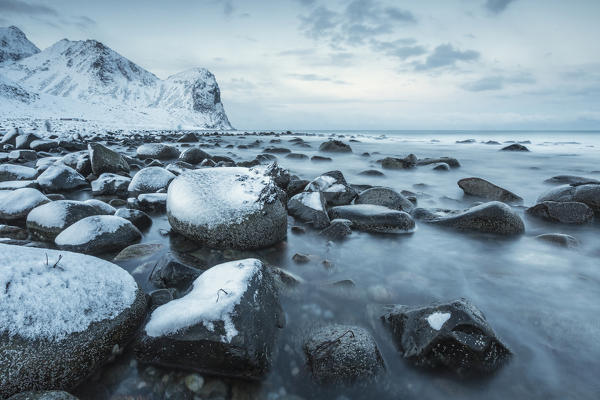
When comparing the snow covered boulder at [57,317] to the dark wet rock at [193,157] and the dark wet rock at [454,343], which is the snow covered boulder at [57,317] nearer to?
the dark wet rock at [454,343]

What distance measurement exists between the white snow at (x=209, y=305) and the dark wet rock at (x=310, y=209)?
7.08 feet

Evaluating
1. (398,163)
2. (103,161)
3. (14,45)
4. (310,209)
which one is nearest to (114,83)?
(14,45)

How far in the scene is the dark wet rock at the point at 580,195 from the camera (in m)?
5.03

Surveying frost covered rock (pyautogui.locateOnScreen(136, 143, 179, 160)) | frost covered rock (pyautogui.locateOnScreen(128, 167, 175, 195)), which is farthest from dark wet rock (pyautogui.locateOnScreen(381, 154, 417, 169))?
frost covered rock (pyautogui.locateOnScreen(136, 143, 179, 160))

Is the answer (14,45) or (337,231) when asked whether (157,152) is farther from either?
(14,45)

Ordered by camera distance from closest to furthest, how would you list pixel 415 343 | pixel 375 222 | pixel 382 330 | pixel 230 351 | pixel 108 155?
pixel 230 351 < pixel 415 343 < pixel 382 330 < pixel 375 222 < pixel 108 155

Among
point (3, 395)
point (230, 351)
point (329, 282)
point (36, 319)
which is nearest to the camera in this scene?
point (3, 395)

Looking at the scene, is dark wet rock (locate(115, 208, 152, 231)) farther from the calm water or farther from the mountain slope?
the mountain slope

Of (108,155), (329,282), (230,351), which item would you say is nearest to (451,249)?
(329,282)

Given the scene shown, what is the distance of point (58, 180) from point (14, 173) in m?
1.49

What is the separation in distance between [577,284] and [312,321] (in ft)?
8.80

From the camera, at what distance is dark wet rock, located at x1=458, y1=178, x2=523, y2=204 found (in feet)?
20.4

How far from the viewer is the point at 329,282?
2961mm

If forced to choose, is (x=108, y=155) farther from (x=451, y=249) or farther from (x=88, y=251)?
(x=451, y=249)
